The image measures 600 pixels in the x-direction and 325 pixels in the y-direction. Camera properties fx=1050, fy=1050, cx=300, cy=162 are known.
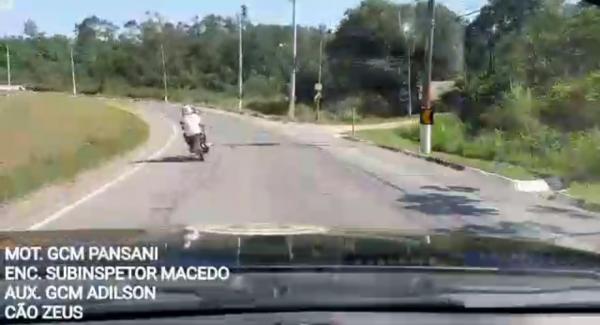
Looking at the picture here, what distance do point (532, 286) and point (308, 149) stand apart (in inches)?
1079

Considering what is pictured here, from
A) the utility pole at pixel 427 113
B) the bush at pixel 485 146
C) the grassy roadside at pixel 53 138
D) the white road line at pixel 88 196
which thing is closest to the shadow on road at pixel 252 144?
the grassy roadside at pixel 53 138

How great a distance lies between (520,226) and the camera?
12297mm

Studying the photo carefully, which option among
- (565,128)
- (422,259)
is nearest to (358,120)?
(565,128)

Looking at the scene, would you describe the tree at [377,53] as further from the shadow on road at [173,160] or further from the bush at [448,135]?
the shadow on road at [173,160]

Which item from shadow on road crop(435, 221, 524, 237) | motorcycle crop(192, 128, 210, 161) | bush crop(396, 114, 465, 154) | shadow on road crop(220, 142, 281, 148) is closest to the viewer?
shadow on road crop(435, 221, 524, 237)

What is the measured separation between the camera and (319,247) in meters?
3.62

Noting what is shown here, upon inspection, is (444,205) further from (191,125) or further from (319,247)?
(319,247)

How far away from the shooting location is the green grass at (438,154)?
22314 millimetres

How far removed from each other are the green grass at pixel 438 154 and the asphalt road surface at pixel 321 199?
966 mm

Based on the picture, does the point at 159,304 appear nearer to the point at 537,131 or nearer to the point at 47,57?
the point at 537,131

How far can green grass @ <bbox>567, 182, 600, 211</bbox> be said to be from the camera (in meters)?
15.2

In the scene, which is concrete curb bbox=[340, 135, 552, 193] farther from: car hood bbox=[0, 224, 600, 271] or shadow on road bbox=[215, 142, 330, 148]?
car hood bbox=[0, 224, 600, 271]

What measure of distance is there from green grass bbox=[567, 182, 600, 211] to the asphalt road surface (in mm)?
387

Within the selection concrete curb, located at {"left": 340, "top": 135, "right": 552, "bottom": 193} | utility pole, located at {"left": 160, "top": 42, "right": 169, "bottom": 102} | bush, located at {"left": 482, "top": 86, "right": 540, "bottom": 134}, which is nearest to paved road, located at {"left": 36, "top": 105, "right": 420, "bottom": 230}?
concrete curb, located at {"left": 340, "top": 135, "right": 552, "bottom": 193}
